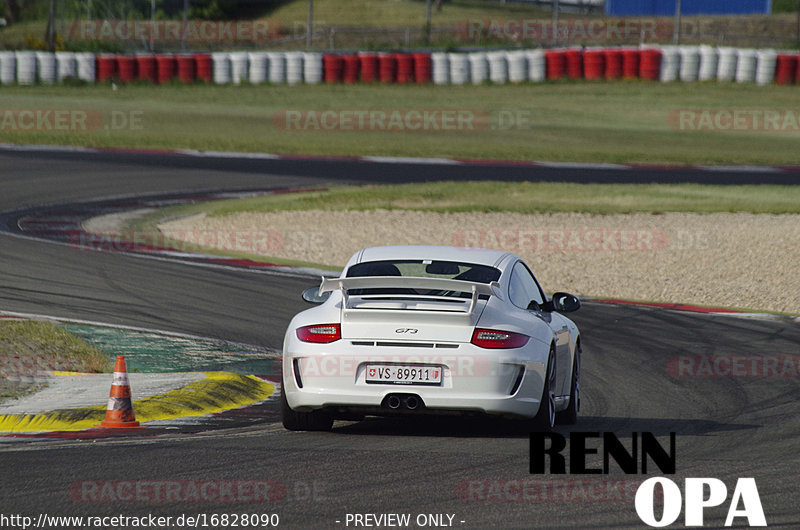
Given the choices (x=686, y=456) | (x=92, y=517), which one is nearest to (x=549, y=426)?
(x=686, y=456)

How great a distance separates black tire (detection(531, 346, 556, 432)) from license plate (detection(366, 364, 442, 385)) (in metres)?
0.77

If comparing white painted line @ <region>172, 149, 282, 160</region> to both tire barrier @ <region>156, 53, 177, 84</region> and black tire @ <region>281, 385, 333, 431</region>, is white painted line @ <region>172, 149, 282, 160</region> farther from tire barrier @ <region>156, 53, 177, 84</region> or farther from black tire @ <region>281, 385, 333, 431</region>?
black tire @ <region>281, 385, 333, 431</region>

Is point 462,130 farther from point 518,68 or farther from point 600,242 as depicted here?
point 600,242

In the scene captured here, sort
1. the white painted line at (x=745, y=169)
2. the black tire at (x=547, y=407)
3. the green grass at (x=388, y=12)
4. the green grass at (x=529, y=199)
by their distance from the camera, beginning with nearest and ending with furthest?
the black tire at (x=547, y=407) < the green grass at (x=529, y=199) < the white painted line at (x=745, y=169) < the green grass at (x=388, y=12)

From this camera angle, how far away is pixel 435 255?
9.29 metres

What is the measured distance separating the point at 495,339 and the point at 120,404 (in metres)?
2.47

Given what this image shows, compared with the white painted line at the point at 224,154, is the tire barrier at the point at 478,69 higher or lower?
higher

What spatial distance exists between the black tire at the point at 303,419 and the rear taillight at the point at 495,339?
1129 mm

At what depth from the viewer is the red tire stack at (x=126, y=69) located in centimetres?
4872

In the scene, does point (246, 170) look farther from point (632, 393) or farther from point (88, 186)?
point (632, 393)

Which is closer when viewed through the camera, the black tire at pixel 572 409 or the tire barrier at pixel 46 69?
the black tire at pixel 572 409

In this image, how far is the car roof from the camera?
30.4 ft

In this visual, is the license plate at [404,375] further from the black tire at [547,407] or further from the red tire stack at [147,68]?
the red tire stack at [147,68]

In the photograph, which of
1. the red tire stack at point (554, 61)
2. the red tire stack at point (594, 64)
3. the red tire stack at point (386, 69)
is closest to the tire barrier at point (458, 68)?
the red tire stack at point (386, 69)
